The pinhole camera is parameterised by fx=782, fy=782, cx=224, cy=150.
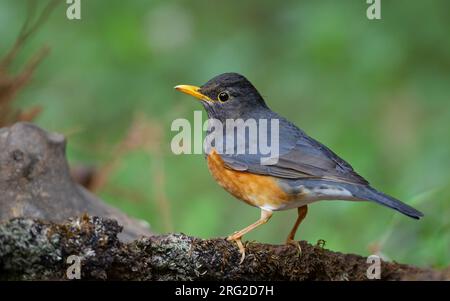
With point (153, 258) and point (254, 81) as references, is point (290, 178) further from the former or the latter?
point (254, 81)

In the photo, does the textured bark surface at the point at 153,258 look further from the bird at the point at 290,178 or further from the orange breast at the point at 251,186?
the orange breast at the point at 251,186

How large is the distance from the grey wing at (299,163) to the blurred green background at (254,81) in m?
1.87

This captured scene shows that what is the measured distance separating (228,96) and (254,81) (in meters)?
4.19

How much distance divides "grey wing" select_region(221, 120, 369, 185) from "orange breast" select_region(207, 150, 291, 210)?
0.05 m

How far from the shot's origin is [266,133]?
6.12 metres

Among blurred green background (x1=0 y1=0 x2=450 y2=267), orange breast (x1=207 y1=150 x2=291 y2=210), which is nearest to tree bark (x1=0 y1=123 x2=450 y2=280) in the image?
orange breast (x1=207 y1=150 x2=291 y2=210)

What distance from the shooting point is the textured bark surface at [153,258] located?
4039 millimetres

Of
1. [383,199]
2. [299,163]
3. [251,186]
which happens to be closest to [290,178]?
[299,163]

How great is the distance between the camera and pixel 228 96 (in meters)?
6.43

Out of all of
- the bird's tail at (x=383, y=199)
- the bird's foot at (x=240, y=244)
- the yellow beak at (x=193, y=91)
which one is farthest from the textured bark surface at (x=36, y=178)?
the bird's tail at (x=383, y=199)

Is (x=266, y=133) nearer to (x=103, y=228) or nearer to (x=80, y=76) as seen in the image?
(x=103, y=228)

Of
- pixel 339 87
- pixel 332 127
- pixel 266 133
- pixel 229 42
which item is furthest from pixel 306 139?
pixel 229 42

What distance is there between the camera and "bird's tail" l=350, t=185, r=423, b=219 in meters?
4.87

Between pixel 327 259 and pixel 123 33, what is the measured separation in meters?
6.40
